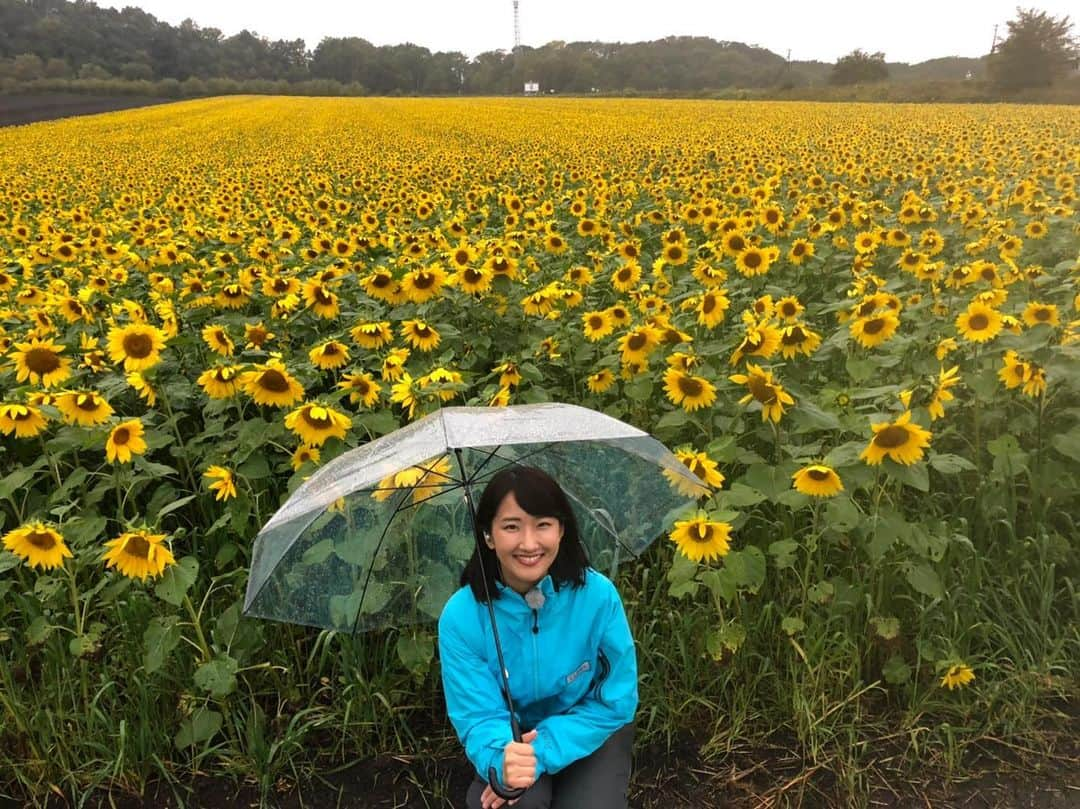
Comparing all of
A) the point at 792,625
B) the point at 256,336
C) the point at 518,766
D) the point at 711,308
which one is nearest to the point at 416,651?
the point at 518,766

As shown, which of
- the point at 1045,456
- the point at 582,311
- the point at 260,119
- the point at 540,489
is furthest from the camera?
the point at 260,119

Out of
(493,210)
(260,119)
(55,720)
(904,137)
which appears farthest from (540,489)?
(260,119)

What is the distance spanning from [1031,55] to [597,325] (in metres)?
54.6

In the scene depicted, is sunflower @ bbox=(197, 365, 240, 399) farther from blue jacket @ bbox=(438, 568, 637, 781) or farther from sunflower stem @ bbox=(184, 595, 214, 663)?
blue jacket @ bbox=(438, 568, 637, 781)

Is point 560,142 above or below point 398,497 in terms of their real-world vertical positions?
below

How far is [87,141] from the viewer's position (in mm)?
22828

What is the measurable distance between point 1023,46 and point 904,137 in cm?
4215

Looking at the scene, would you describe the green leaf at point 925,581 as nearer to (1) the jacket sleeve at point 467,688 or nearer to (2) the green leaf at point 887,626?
(2) the green leaf at point 887,626

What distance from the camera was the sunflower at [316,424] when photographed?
2643mm

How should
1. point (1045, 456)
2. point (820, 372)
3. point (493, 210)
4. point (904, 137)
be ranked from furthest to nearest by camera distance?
point (904, 137), point (493, 210), point (820, 372), point (1045, 456)

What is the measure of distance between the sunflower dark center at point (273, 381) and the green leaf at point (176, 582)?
2.71 ft

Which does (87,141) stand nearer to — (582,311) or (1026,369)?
(582,311)

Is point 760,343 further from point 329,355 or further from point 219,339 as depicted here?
point 219,339

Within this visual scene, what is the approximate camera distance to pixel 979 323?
10.1 ft
